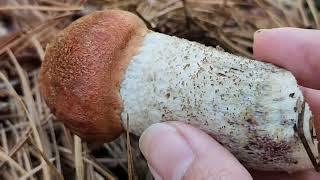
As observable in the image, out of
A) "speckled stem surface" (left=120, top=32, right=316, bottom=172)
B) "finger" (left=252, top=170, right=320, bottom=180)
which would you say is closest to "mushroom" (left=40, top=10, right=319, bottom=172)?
"speckled stem surface" (left=120, top=32, right=316, bottom=172)

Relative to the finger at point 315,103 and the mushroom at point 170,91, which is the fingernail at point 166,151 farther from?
the finger at point 315,103

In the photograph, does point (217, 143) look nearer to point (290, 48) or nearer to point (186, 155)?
point (186, 155)

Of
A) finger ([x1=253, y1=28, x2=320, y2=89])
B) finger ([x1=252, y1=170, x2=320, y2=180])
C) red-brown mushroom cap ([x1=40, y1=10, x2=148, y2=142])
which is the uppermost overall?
red-brown mushroom cap ([x1=40, y1=10, x2=148, y2=142])

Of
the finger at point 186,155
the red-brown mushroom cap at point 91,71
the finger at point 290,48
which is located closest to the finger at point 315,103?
the finger at point 290,48

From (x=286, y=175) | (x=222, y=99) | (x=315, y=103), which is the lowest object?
(x=286, y=175)

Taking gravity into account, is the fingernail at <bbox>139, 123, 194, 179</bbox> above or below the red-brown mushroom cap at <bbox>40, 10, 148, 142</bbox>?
below

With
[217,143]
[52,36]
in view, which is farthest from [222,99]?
[52,36]

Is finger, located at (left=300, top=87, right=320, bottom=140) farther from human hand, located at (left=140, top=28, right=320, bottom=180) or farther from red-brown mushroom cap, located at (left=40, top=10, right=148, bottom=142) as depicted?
red-brown mushroom cap, located at (left=40, top=10, right=148, bottom=142)
